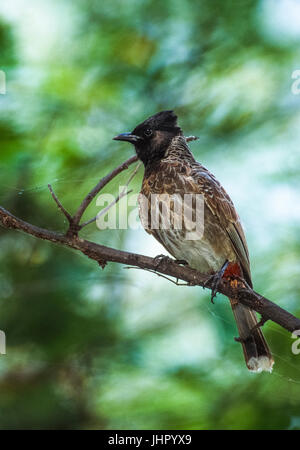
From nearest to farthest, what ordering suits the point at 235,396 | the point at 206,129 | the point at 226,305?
the point at 235,396 < the point at 226,305 < the point at 206,129

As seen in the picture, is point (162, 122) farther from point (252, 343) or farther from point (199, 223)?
point (252, 343)

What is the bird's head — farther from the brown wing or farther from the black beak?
the brown wing

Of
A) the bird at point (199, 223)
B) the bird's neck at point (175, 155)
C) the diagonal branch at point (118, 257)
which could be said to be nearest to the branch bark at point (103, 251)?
the diagonal branch at point (118, 257)

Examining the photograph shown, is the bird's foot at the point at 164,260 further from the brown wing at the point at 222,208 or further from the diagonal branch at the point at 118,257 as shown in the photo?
the brown wing at the point at 222,208

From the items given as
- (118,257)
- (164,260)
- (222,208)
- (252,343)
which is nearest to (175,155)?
(222,208)

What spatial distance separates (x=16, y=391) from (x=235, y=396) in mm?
1182

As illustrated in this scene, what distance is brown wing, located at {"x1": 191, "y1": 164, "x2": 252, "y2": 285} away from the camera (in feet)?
10.2

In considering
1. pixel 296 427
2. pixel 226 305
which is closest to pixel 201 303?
pixel 226 305

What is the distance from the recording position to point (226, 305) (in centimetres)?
331

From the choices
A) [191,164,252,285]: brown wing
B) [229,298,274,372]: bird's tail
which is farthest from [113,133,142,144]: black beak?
[229,298,274,372]: bird's tail

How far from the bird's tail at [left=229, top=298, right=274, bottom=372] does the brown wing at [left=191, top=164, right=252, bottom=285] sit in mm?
212
